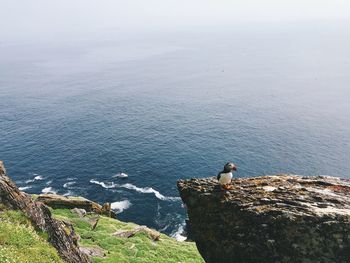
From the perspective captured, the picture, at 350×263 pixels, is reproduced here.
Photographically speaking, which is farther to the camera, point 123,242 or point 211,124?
point 211,124

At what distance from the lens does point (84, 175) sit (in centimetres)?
10962

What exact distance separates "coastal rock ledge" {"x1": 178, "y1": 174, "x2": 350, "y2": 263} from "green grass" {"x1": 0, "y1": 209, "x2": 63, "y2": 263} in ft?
28.5

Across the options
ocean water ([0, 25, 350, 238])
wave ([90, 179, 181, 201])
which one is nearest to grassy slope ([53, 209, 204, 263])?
ocean water ([0, 25, 350, 238])

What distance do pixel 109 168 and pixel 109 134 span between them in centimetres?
3134

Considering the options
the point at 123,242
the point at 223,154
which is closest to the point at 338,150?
the point at 223,154

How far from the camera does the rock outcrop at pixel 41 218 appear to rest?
22600mm

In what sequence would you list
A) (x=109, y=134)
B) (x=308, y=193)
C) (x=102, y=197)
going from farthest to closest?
(x=109, y=134)
(x=102, y=197)
(x=308, y=193)

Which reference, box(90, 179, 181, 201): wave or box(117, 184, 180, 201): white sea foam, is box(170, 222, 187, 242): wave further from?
box(90, 179, 181, 201): wave

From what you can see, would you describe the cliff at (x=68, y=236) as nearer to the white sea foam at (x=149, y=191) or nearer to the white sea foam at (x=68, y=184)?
the white sea foam at (x=149, y=191)

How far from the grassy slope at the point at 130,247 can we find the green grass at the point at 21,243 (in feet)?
43.9

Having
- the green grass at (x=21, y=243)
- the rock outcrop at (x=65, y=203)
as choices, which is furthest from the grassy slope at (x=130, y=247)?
the green grass at (x=21, y=243)

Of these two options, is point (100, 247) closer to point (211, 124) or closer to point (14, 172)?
point (14, 172)

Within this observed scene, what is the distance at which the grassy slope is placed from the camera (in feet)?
122

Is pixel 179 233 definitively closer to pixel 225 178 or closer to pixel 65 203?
pixel 65 203
